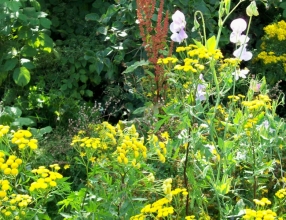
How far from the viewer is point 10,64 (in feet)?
12.0

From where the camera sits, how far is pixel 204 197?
7.84 ft

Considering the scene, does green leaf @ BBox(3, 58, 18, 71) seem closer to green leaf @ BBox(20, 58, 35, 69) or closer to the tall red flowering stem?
green leaf @ BBox(20, 58, 35, 69)

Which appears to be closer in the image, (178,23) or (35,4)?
(178,23)

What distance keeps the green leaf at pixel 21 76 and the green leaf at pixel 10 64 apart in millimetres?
40

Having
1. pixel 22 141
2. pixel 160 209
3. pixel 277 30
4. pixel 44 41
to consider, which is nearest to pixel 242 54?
pixel 160 209

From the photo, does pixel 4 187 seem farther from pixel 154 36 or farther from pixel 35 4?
pixel 35 4

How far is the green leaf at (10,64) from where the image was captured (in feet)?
11.9

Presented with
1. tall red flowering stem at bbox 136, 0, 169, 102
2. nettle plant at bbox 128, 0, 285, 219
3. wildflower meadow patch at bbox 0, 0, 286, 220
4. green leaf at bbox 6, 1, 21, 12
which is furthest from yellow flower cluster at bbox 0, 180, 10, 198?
green leaf at bbox 6, 1, 21, 12

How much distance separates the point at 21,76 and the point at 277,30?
1.85m

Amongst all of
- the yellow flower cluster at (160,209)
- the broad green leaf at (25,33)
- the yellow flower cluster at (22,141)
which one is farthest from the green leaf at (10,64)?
the yellow flower cluster at (160,209)

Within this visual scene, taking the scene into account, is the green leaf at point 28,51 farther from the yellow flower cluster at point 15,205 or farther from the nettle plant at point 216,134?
the yellow flower cluster at point 15,205

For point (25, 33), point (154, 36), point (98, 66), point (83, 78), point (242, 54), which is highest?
point (242, 54)

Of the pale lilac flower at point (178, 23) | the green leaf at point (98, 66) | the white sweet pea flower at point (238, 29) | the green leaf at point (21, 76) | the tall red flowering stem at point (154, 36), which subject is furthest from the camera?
the green leaf at point (98, 66)

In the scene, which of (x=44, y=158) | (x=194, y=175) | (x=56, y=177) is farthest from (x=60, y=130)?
(x=56, y=177)
